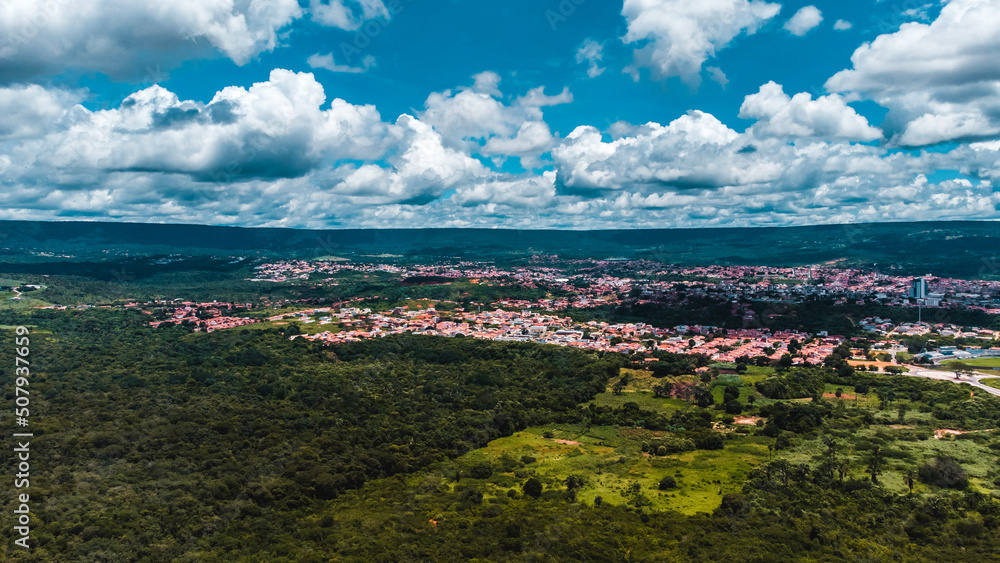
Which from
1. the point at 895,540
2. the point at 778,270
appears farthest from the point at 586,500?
the point at 778,270

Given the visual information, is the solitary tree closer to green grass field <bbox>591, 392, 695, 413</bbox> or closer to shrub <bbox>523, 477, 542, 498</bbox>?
green grass field <bbox>591, 392, 695, 413</bbox>

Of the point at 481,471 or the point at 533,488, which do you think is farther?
the point at 481,471

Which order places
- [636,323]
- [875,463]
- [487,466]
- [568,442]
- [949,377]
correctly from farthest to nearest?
[636,323] < [949,377] < [568,442] < [487,466] < [875,463]

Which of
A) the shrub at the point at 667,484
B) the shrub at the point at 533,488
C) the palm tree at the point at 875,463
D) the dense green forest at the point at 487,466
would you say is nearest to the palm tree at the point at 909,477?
the dense green forest at the point at 487,466

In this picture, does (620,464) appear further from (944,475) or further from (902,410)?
(902,410)

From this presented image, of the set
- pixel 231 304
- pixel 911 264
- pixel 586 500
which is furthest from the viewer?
pixel 911 264

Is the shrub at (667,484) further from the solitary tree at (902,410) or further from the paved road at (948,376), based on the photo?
the paved road at (948,376)

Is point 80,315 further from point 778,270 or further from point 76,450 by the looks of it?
point 778,270

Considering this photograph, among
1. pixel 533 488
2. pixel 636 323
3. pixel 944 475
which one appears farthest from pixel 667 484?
pixel 636 323
